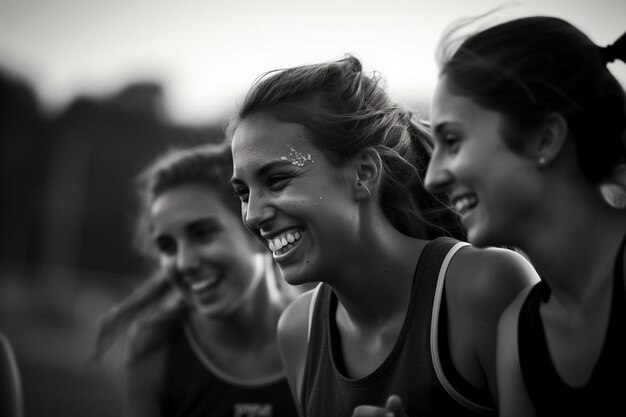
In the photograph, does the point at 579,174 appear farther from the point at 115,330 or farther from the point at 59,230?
the point at 59,230

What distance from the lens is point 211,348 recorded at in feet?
14.4

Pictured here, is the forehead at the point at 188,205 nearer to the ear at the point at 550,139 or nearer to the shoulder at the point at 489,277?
the shoulder at the point at 489,277

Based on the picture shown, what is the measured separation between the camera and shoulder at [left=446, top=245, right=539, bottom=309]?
8.56 feet

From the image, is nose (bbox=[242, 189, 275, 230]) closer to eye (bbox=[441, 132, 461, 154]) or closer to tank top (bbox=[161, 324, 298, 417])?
eye (bbox=[441, 132, 461, 154])

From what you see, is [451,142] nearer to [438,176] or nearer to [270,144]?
[438,176]

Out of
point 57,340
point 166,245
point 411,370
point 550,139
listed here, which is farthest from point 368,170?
point 57,340

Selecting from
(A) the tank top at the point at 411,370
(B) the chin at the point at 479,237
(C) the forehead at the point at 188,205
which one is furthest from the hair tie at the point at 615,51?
(C) the forehead at the point at 188,205

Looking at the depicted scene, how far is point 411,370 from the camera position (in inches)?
105

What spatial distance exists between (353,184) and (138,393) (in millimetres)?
2290

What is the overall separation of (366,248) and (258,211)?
467mm

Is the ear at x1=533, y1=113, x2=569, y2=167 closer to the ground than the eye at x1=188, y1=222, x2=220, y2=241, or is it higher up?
higher up

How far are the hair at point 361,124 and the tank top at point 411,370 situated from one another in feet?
0.79

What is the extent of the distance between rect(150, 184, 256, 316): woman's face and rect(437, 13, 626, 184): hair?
2357 mm

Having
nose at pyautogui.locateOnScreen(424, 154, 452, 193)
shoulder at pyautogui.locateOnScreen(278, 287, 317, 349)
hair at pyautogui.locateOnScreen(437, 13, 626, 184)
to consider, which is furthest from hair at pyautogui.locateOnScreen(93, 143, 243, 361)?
hair at pyautogui.locateOnScreen(437, 13, 626, 184)
